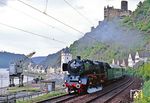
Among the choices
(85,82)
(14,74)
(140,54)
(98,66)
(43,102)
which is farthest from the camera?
(140,54)

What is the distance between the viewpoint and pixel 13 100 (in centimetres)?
3114

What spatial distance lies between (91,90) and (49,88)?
19.4ft

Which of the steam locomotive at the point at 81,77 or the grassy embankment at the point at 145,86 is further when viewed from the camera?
the steam locomotive at the point at 81,77

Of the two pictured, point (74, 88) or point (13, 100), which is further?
point (74, 88)

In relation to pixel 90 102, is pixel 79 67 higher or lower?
higher

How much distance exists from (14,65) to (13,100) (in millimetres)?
92729

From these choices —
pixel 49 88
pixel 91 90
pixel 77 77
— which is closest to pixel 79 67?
pixel 77 77

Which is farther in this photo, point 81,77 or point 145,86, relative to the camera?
point 81,77

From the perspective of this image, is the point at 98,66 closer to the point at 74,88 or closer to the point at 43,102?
the point at 74,88

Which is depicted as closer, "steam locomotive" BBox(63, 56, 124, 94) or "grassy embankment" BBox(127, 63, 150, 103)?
"grassy embankment" BBox(127, 63, 150, 103)

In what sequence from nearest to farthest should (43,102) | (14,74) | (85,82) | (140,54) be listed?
(43,102), (85,82), (14,74), (140,54)

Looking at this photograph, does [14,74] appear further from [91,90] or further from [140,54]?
[140,54]

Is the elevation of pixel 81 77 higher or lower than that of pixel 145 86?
higher

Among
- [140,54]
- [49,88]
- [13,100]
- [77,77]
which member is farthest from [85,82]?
[140,54]
